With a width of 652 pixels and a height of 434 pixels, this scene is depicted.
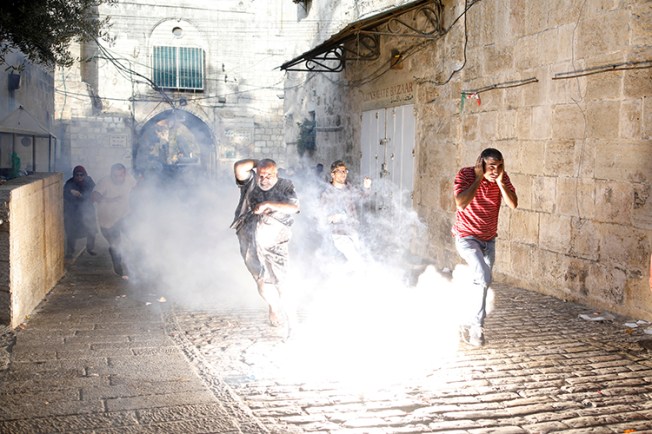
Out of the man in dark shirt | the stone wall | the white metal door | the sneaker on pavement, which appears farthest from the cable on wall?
the stone wall

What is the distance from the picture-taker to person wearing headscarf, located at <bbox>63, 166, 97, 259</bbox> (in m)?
11.4

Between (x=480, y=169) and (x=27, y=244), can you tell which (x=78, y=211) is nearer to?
(x=27, y=244)

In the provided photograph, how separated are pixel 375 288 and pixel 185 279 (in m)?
2.67

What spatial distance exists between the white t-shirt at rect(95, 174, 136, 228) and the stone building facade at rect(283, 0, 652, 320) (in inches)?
182

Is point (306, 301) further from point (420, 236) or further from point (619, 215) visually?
point (420, 236)

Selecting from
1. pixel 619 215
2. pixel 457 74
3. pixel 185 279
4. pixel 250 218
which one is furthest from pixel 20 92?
pixel 619 215

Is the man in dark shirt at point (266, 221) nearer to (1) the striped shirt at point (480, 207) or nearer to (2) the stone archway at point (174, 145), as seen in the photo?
(1) the striped shirt at point (480, 207)

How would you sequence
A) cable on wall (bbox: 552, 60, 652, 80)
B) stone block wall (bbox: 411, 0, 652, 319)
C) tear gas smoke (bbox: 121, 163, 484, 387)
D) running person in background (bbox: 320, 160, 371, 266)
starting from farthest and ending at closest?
running person in background (bbox: 320, 160, 371, 266) → stone block wall (bbox: 411, 0, 652, 319) → cable on wall (bbox: 552, 60, 652, 80) → tear gas smoke (bbox: 121, 163, 484, 387)

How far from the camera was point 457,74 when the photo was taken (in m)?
10.2

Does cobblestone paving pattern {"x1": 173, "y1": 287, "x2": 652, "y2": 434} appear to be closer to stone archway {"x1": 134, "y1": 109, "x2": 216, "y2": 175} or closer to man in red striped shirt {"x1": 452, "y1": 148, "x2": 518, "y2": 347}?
man in red striped shirt {"x1": 452, "y1": 148, "x2": 518, "y2": 347}

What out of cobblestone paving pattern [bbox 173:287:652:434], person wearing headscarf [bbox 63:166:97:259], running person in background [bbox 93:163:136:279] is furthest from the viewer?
person wearing headscarf [bbox 63:166:97:259]

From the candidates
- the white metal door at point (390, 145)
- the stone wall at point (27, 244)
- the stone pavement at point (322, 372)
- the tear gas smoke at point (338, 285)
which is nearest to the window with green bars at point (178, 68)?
the tear gas smoke at point (338, 285)

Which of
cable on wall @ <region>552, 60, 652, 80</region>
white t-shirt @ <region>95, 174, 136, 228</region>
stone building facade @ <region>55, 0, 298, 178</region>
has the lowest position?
white t-shirt @ <region>95, 174, 136, 228</region>

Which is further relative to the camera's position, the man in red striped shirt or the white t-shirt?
the white t-shirt
